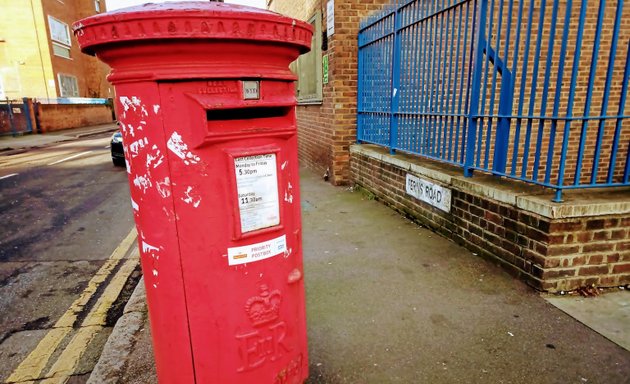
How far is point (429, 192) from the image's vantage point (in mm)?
4371

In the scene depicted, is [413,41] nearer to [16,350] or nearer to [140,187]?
[140,187]

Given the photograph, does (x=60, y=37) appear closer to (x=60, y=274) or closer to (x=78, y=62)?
(x=78, y=62)

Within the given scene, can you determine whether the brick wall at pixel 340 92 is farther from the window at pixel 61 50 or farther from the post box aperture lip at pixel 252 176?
the window at pixel 61 50

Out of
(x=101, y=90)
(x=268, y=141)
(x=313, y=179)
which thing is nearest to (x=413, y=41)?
(x=313, y=179)

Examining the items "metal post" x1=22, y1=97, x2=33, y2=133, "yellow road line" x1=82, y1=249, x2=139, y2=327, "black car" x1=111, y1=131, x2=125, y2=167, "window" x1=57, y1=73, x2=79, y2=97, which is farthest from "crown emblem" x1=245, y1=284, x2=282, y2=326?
"window" x1=57, y1=73, x2=79, y2=97

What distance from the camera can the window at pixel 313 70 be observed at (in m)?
7.30

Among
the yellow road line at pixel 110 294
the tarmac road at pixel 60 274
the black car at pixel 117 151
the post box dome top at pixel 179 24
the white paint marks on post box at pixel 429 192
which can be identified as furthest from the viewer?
the black car at pixel 117 151

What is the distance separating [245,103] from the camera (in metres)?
1.44

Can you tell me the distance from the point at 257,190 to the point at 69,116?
97.7ft

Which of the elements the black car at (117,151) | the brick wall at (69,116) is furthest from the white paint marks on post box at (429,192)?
the brick wall at (69,116)

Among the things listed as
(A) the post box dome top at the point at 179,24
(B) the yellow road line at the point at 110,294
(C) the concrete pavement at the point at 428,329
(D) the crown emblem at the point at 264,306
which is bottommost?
(B) the yellow road line at the point at 110,294

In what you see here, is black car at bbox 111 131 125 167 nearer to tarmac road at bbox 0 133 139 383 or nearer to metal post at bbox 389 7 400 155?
tarmac road at bbox 0 133 139 383

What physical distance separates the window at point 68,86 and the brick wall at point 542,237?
31572 mm

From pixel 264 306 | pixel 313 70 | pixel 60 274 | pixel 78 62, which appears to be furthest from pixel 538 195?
pixel 78 62
